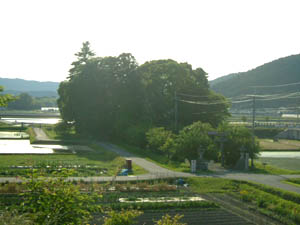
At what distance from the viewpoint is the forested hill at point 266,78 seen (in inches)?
5591

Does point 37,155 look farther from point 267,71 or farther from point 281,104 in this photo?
point 267,71

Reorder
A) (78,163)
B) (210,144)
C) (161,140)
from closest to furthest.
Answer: (210,144) < (78,163) < (161,140)

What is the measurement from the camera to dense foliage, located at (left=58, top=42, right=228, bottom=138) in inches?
2082

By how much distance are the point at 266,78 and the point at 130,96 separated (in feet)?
349

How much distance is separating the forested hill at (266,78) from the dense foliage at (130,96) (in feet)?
282

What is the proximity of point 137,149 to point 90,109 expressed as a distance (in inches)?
617

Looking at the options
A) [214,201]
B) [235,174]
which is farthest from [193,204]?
[235,174]

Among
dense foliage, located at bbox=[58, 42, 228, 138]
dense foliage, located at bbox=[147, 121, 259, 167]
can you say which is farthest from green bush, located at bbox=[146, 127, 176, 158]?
dense foliage, located at bbox=[58, 42, 228, 138]

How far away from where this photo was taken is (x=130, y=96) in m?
56.3

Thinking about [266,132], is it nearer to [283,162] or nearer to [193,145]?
[283,162]

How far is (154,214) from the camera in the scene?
1855cm

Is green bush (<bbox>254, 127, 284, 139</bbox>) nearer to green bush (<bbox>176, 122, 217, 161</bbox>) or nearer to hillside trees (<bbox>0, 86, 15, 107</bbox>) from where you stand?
green bush (<bbox>176, 122, 217, 161</bbox>)

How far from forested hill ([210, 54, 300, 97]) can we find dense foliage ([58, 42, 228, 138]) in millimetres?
85963

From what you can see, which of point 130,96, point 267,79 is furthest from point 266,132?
point 267,79
